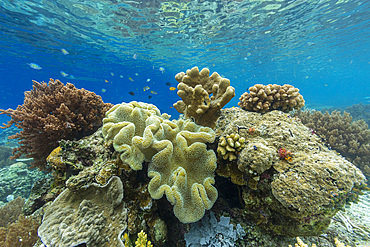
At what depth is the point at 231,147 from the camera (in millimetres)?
2459

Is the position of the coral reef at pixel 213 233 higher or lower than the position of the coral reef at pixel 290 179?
lower

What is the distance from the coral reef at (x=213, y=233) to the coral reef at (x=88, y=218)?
1127 mm

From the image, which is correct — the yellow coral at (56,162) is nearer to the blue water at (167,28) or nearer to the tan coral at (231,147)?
the tan coral at (231,147)

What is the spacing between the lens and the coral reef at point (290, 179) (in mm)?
1815

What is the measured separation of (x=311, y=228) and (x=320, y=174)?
2.60 feet

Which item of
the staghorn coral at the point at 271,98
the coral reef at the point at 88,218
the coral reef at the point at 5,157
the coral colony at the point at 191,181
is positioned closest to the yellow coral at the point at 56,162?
the coral colony at the point at 191,181

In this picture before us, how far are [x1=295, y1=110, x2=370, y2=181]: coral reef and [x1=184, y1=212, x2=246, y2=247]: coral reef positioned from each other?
5532mm

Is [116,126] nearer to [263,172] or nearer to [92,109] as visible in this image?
[92,109]

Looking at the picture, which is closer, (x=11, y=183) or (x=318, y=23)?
(x=11, y=183)

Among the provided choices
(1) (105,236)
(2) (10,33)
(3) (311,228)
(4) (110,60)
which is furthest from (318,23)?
(2) (10,33)

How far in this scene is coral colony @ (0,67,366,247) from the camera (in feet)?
6.49

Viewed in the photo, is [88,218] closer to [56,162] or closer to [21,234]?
[56,162]

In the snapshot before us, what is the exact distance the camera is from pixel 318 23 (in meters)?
16.3

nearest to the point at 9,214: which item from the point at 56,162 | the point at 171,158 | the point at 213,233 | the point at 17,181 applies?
the point at 56,162
